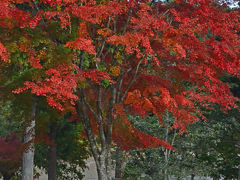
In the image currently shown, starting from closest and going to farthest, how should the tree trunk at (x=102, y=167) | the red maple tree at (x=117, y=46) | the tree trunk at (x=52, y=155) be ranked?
the red maple tree at (x=117, y=46) → the tree trunk at (x=102, y=167) → the tree trunk at (x=52, y=155)

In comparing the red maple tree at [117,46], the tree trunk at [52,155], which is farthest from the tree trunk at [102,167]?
the tree trunk at [52,155]

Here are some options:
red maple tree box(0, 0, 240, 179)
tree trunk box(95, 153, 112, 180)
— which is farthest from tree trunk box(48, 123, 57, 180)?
tree trunk box(95, 153, 112, 180)

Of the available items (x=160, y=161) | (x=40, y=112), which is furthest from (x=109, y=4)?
(x=40, y=112)

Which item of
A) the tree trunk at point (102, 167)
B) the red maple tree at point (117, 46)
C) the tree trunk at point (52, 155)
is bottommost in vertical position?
the tree trunk at point (102, 167)

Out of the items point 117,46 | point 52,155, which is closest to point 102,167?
point 117,46

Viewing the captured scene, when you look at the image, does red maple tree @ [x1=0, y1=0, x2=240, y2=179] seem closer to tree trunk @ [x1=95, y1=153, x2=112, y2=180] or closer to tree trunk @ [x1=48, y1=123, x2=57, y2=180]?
tree trunk @ [x1=95, y1=153, x2=112, y2=180]

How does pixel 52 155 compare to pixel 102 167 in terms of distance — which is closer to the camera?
pixel 102 167

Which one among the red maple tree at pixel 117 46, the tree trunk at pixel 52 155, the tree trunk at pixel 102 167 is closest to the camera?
the red maple tree at pixel 117 46

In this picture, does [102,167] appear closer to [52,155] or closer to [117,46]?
[117,46]

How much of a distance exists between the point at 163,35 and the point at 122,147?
16.1ft

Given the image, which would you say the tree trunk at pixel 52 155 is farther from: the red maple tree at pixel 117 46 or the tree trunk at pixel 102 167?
the tree trunk at pixel 102 167

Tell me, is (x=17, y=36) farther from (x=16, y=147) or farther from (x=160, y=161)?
(x=16, y=147)

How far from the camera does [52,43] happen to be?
34.7ft

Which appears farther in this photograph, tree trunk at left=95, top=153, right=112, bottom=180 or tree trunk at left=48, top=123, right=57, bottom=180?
tree trunk at left=48, top=123, right=57, bottom=180
